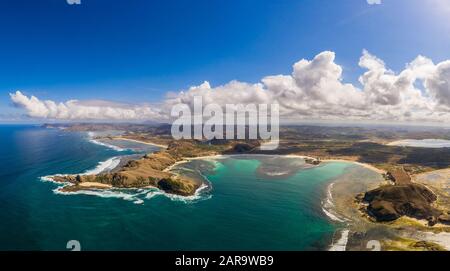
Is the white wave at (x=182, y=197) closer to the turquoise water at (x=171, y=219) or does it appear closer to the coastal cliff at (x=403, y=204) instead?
the turquoise water at (x=171, y=219)

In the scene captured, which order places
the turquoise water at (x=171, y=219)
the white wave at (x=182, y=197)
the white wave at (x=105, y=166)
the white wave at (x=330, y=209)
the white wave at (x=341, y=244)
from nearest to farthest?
1. the white wave at (x=341, y=244)
2. the turquoise water at (x=171, y=219)
3. the white wave at (x=330, y=209)
4. the white wave at (x=182, y=197)
5. the white wave at (x=105, y=166)

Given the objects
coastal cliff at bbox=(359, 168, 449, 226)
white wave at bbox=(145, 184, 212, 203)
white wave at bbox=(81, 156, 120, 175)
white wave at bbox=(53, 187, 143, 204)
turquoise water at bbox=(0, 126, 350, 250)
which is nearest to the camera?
turquoise water at bbox=(0, 126, 350, 250)

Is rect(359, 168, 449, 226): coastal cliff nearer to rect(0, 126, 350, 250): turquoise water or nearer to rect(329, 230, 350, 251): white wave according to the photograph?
rect(0, 126, 350, 250): turquoise water

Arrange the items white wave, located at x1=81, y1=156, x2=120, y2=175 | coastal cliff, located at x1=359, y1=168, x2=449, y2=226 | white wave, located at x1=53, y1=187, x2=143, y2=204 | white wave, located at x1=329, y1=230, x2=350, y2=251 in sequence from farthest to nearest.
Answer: white wave, located at x1=81, y1=156, x2=120, y2=175, white wave, located at x1=53, y1=187, x2=143, y2=204, coastal cliff, located at x1=359, y1=168, x2=449, y2=226, white wave, located at x1=329, y1=230, x2=350, y2=251

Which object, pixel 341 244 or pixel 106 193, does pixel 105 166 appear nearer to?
pixel 106 193

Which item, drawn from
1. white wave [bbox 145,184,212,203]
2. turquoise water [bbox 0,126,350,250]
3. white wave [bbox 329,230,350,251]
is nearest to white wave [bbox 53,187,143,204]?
turquoise water [bbox 0,126,350,250]

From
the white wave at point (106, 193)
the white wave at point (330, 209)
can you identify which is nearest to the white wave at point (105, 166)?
the white wave at point (106, 193)

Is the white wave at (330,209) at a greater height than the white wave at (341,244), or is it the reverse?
the white wave at (330,209)
